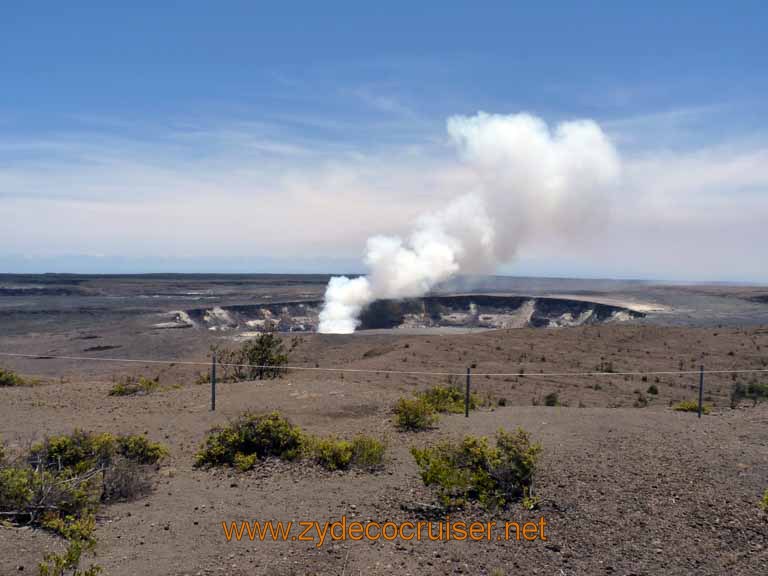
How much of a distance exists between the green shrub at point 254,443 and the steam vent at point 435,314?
39.9 metres

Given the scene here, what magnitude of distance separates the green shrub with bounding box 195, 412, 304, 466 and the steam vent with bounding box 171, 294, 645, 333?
39.9 meters

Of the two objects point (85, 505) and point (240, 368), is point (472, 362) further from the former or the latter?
point (85, 505)

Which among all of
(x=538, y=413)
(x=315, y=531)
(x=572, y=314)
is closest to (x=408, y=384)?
(x=538, y=413)

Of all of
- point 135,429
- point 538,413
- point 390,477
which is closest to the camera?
point 390,477

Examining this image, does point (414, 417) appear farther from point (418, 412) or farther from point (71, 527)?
point (71, 527)

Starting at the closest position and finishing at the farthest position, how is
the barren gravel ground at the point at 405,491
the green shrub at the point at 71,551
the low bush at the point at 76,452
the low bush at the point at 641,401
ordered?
the green shrub at the point at 71,551 → the barren gravel ground at the point at 405,491 → the low bush at the point at 76,452 → the low bush at the point at 641,401

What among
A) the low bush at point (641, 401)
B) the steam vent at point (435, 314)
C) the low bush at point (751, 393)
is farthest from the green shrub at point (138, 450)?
the steam vent at point (435, 314)

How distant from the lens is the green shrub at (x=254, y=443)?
8133 mm

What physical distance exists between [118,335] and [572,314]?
127ft

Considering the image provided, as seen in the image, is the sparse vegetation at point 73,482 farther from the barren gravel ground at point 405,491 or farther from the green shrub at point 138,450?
the barren gravel ground at point 405,491

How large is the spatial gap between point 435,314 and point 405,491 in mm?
51213

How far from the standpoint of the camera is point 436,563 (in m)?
5.04

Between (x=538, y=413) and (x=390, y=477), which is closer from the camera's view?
(x=390, y=477)

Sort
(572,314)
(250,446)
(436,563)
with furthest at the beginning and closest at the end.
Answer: (572,314) → (250,446) → (436,563)
